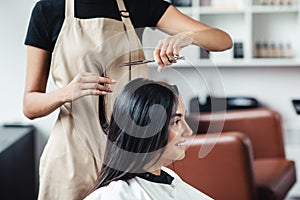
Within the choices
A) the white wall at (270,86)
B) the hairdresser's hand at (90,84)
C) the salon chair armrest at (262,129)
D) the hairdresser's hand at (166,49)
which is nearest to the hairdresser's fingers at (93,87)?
the hairdresser's hand at (90,84)

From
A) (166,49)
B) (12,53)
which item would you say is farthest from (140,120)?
(12,53)

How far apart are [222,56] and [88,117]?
8.34ft

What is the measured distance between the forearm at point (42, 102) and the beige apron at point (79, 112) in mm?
37

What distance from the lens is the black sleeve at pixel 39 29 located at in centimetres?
141

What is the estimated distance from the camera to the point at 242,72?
3.85 metres

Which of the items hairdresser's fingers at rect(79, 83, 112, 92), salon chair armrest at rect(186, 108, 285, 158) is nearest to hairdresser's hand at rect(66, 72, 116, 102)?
hairdresser's fingers at rect(79, 83, 112, 92)

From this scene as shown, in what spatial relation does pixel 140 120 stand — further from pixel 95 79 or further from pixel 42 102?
pixel 42 102

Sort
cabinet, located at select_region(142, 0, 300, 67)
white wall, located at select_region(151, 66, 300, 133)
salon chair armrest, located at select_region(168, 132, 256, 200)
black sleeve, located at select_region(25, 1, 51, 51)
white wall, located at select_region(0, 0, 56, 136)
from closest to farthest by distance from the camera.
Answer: black sleeve, located at select_region(25, 1, 51, 51)
salon chair armrest, located at select_region(168, 132, 256, 200)
white wall, located at select_region(0, 0, 56, 136)
cabinet, located at select_region(142, 0, 300, 67)
white wall, located at select_region(151, 66, 300, 133)

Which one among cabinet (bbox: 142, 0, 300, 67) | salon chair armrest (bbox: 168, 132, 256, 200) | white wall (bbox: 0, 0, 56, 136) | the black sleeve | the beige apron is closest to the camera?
the beige apron

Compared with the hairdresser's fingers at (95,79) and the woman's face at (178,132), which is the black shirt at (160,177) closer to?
the woman's face at (178,132)

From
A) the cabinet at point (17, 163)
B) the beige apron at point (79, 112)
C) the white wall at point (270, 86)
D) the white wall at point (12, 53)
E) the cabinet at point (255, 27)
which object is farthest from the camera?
the white wall at point (270, 86)

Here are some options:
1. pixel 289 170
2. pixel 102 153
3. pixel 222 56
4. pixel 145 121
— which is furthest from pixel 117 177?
pixel 222 56

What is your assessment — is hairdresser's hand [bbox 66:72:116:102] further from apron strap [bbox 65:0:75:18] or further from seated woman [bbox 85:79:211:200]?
apron strap [bbox 65:0:75:18]

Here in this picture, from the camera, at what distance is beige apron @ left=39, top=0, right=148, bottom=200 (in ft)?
4.27
